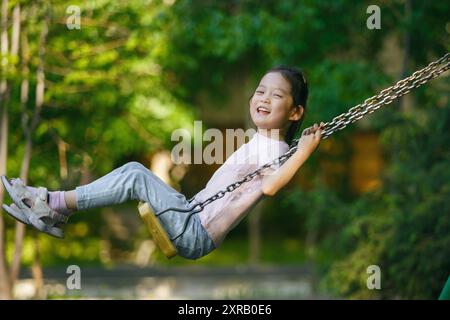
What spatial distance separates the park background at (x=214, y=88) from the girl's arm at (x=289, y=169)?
3.57m

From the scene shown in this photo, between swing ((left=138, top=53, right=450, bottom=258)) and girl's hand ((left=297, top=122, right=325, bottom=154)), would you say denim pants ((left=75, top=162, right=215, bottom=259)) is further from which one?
girl's hand ((left=297, top=122, right=325, bottom=154))

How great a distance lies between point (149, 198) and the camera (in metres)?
4.98

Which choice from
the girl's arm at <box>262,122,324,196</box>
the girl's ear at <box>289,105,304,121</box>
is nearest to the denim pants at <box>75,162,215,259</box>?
the girl's arm at <box>262,122,324,196</box>

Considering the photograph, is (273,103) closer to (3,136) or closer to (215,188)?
(215,188)

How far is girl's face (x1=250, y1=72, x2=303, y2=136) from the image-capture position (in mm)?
5176

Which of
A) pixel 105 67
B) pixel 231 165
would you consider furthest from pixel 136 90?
pixel 231 165

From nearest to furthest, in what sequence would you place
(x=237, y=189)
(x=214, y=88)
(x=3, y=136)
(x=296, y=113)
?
(x=237, y=189) → (x=296, y=113) → (x=3, y=136) → (x=214, y=88)

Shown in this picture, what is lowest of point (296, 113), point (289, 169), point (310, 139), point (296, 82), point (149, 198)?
point (149, 198)

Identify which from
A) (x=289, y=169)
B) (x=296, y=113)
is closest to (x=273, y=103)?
(x=296, y=113)

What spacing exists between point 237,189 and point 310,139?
17.3 inches

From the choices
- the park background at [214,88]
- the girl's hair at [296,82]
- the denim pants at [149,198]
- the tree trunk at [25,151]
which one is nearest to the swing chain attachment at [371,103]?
the girl's hair at [296,82]

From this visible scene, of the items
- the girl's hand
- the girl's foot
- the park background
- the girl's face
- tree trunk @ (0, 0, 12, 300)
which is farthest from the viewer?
tree trunk @ (0, 0, 12, 300)
